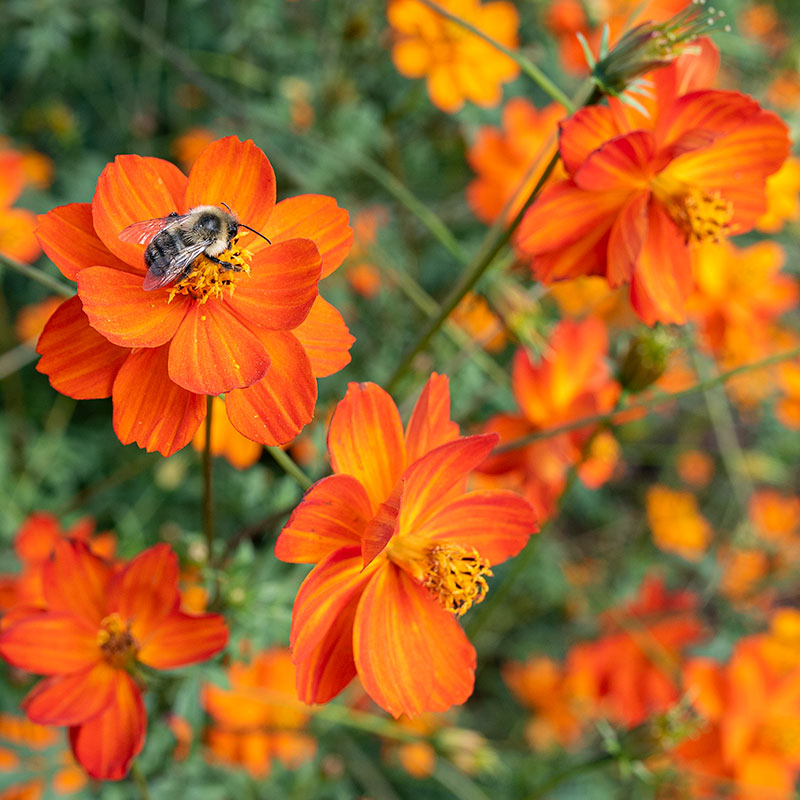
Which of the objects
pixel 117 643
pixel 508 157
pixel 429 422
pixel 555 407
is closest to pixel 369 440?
pixel 429 422

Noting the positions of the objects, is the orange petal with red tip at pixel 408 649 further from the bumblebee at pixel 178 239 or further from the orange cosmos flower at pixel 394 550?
the bumblebee at pixel 178 239

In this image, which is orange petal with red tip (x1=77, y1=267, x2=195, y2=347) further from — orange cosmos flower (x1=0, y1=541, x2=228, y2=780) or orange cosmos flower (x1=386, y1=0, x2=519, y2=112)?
orange cosmos flower (x1=386, y1=0, x2=519, y2=112)

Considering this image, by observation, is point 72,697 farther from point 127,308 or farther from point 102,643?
point 127,308

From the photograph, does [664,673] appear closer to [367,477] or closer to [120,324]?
[367,477]

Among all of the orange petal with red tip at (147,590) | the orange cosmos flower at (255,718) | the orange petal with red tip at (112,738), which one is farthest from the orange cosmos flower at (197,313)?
the orange cosmos flower at (255,718)

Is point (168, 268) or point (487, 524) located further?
point (487, 524)

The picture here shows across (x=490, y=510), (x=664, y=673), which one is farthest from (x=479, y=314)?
(x=490, y=510)
